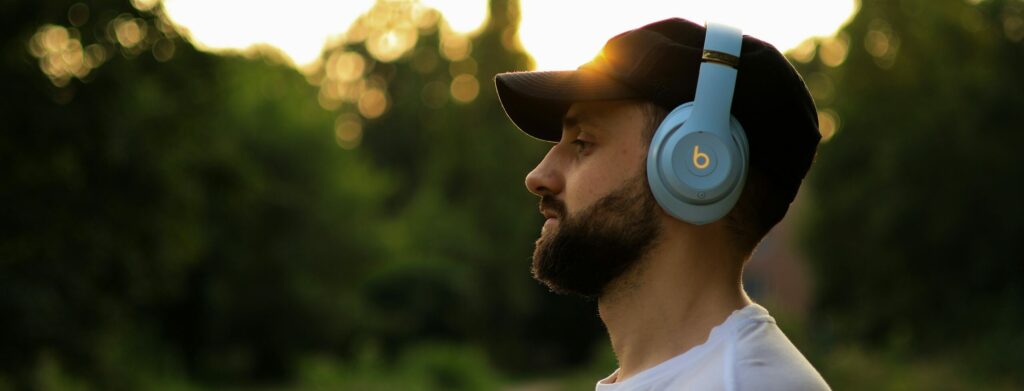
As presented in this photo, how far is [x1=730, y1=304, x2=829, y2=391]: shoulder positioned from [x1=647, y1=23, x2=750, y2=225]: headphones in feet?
0.71

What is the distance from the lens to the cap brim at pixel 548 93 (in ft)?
7.54

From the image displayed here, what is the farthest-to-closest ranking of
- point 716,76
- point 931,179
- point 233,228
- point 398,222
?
point 398,222, point 233,228, point 931,179, point 716,76

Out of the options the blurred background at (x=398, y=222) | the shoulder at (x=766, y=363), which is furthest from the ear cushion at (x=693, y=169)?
the blurred background at (x=398, y=222)

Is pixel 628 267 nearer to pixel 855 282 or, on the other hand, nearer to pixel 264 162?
pixel 855 282

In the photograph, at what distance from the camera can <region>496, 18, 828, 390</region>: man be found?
226 cm

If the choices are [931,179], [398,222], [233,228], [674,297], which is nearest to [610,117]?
[674,297]

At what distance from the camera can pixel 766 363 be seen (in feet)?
6.85

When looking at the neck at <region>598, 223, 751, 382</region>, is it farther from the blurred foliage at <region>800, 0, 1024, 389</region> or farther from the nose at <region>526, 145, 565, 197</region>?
the blurred foliage at <region>800, 0, 1024, 389</region>

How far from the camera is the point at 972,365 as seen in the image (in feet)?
84.5

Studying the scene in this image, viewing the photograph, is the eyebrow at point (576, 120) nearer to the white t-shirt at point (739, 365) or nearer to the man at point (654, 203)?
the man at point (654, 203)

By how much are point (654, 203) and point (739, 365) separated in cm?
35

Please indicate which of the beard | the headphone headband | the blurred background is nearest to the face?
the beard

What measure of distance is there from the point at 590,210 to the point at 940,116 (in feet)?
99.5

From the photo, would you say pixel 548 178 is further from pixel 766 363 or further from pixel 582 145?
pixel 766 363
